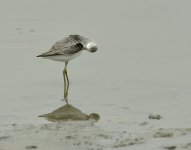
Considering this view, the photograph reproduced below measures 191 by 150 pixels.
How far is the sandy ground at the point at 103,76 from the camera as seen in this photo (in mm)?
7199

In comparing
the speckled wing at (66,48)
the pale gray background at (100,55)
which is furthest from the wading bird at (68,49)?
the pale gray background at (100,55)

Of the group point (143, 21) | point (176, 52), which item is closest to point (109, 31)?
point (143, 21)

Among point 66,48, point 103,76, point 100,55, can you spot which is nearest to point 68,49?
point 66,48

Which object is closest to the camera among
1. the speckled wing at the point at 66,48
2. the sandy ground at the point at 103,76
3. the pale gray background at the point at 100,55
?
the sandy ground at the point at 103,76

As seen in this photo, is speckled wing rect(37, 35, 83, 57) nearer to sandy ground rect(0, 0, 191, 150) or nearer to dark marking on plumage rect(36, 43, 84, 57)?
dark marking on plumage rect(36, 43, 84, 57)

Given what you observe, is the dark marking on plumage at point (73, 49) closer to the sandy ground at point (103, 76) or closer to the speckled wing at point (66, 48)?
the speckled wing at point (66, 48)

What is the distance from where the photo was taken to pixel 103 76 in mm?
9781

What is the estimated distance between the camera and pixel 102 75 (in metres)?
9.82

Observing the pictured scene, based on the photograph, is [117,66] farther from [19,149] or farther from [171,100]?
[19,149]

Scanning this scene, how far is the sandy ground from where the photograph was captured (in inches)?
283

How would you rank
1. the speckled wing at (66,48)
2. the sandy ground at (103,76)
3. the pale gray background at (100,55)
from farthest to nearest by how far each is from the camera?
the speckled wing at (66,48)
the pale gray background at (100,55)
the sandy ground at (103,76)

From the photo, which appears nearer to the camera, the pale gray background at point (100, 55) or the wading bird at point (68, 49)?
the pale gray background at point (100, 55)

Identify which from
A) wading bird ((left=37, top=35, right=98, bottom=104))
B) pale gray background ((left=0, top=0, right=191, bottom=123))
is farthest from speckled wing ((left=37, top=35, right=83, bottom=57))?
pale gray background ((left=0, top=0, right=191, bottom=123))

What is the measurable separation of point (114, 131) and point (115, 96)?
1.53 m
